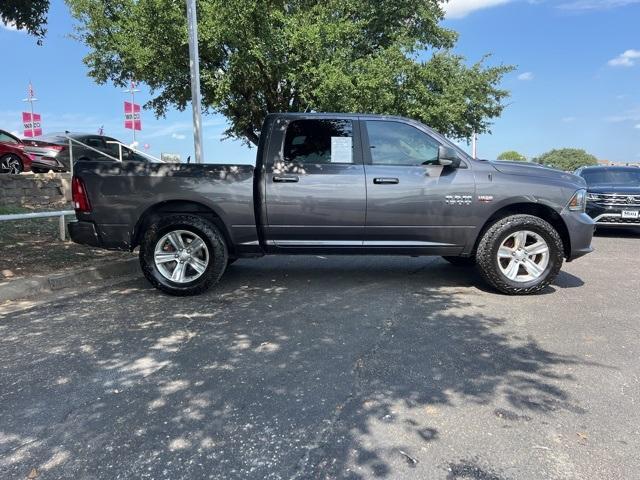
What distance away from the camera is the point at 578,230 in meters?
5.75

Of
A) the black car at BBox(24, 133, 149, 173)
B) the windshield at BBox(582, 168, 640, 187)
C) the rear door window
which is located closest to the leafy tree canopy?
the windshield at BBox(582, 168, 640, 187)

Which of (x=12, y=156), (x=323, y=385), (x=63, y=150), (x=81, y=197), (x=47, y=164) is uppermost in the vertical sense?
(x=63, y=150)

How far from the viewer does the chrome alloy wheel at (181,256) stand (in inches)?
225

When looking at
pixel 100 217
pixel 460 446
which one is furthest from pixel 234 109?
pixel 460 446

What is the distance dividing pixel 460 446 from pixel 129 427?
72.2 inches

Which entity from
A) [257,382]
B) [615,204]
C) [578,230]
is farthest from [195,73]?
[615,204]

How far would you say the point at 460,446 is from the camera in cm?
272

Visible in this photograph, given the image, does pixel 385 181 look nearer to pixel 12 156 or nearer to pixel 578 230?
pixel 578 230

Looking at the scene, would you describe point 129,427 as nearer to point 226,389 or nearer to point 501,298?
point 226,389

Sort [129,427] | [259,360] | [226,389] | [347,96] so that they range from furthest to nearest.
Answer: [347,96], [259,360], [226,389], [129,427]

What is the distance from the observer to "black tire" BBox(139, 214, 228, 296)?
566 cm

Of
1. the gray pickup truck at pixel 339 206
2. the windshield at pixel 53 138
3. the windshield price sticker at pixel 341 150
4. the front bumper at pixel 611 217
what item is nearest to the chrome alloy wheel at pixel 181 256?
the gray pickup truck at pixel 339 206

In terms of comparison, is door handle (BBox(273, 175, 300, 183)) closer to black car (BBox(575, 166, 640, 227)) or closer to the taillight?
the taillight

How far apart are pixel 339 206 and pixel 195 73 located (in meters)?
6.37
